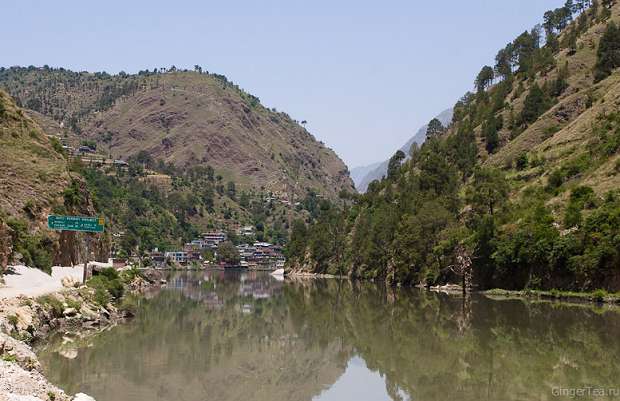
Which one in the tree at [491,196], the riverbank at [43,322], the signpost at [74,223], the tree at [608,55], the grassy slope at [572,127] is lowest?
the riverbank at [43,322]

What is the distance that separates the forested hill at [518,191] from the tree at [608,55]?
0.19 meters

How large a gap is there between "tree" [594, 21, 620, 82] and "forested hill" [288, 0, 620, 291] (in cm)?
19

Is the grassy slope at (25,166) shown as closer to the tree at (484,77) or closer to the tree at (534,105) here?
the tree at (534,105)

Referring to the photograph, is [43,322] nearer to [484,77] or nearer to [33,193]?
[33,193]

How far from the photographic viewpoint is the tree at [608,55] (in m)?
116

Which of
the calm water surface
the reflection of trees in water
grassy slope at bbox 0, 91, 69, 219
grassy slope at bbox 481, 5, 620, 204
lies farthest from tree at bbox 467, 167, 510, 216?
grassy slope at bbox 0, 91, 69, 219

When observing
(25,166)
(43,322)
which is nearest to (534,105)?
(25,166)

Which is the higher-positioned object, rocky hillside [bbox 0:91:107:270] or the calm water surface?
rocky hillside [bbox 0:91:107:270]

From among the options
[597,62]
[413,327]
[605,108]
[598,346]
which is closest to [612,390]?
[598,346]

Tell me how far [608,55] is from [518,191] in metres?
38.9

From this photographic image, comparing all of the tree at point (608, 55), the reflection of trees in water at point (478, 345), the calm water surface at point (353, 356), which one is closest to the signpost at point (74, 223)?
the calm water surface at point (353, 356)

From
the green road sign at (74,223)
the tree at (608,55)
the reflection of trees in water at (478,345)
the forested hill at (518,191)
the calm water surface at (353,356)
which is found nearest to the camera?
the calm water surface at (353,356)

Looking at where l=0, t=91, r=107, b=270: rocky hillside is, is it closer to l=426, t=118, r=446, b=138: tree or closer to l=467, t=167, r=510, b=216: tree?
l=467, t=167, r=510, b=216: tree

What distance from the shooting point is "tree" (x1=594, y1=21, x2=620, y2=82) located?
116m
